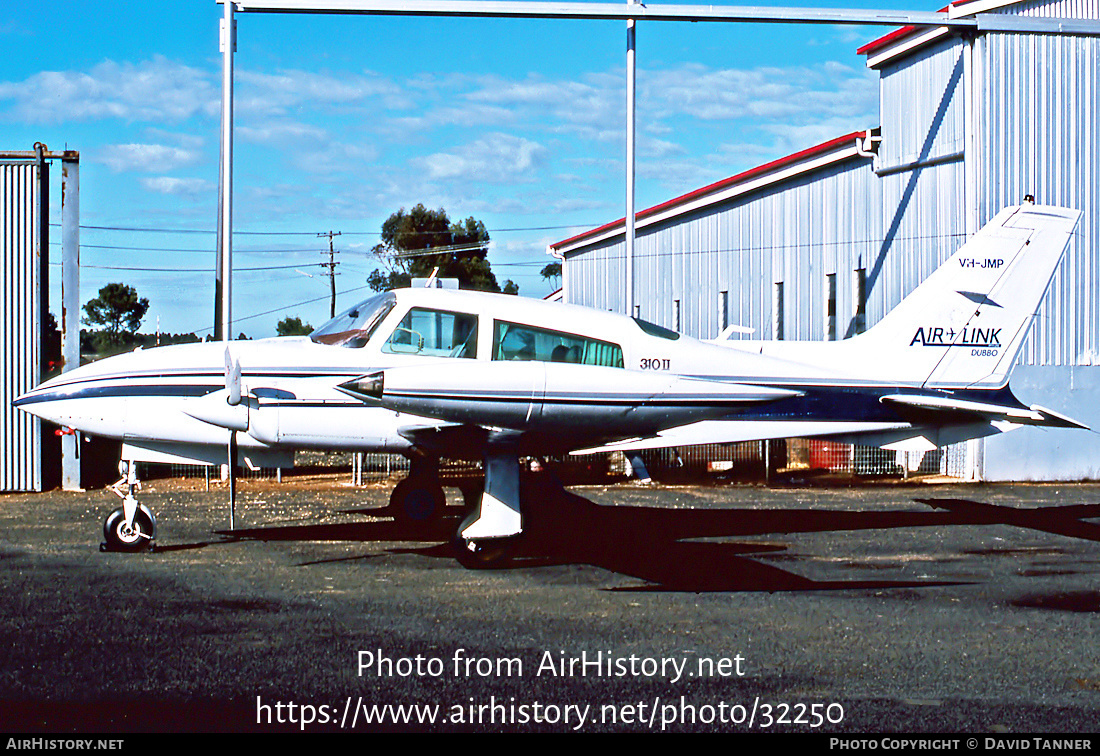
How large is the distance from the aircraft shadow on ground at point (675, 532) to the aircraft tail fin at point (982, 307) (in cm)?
197

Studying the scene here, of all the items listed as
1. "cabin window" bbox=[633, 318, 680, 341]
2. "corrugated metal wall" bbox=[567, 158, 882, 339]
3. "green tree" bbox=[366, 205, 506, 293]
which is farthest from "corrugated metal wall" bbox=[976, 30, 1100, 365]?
"green tree" bbox=[366, 205, 506, 293]

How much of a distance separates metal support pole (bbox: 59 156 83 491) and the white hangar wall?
15296 mm

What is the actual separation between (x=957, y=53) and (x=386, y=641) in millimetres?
17045

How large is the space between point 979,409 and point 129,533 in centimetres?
919

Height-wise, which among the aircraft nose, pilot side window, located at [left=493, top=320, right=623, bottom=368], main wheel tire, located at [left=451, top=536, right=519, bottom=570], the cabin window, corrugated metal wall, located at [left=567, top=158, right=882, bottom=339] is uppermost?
corrugated metal wall, located at [left=567, top=158, right=882, bottom=339]

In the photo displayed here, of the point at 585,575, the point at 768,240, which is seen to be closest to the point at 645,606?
the point at 585,575

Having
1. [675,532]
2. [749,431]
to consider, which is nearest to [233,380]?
[675,532]

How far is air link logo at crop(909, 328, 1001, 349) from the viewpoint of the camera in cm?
1214

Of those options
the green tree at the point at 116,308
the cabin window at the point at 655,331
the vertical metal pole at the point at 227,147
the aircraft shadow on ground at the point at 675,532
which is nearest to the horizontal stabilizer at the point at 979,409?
the aircraft shadow on ground at the point at 675,532

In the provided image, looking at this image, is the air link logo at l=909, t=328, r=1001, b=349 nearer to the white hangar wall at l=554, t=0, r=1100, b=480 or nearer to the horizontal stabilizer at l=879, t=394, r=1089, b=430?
the horizontal stabilizer at l=879, t=394, r=1089, b=430

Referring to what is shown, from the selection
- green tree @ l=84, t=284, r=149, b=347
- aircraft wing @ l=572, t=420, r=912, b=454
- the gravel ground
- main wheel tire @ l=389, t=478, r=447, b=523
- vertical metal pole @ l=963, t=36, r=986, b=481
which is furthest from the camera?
green tree @ l=84, t=284, r=149, b=347

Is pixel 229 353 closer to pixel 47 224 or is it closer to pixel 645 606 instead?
pixel 645 606
